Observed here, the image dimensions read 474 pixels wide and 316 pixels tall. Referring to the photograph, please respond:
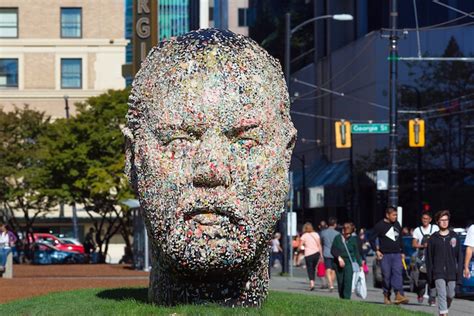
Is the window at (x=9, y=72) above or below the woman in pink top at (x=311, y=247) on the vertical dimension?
above

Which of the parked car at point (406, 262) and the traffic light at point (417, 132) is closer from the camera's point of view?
the parked car at point (406, 262)

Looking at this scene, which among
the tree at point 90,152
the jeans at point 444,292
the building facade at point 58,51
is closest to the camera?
the jeans at point 444,292

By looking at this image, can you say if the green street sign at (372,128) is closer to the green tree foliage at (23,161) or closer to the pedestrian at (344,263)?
the pedestrian at (344,263)

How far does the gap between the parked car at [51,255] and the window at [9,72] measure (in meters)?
19.1

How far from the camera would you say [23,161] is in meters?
58.3

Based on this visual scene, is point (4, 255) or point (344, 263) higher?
point (344, 263)

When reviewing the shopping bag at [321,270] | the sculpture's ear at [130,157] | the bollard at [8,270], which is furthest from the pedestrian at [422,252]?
the bollard at [8,270]

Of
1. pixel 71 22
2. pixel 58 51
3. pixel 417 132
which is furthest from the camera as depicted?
pixel 58 51

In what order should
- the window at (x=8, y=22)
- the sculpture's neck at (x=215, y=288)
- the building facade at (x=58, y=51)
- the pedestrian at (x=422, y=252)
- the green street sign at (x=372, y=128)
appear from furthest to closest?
the building facade at (x=58, y=51)
the window at (x=8, y=22)
the green street sign at (x=372, y=128)
the pedestrian at (x=422, y=252)
the sculpture's neck at (x=215, y=288)

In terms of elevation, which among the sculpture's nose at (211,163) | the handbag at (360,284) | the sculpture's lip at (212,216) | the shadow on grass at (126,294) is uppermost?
the sculpture's nose at (211,163)

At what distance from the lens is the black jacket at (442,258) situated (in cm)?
1841

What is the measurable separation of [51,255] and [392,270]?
3732 cm

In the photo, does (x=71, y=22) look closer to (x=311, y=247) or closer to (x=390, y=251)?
(x=311, y=247)

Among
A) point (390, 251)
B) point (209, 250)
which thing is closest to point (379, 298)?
point (390, 251)
